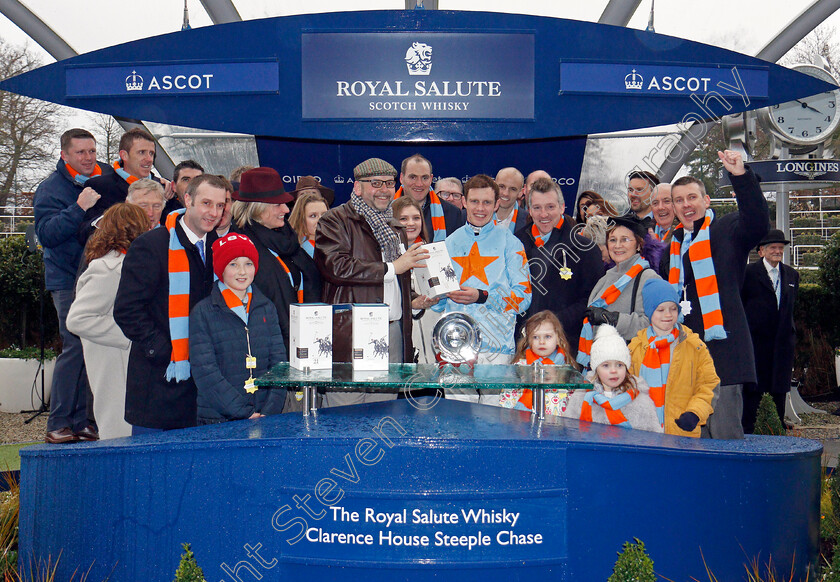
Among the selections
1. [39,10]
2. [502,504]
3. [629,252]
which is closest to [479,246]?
[629,252]

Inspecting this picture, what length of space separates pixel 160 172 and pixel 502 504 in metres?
8.09

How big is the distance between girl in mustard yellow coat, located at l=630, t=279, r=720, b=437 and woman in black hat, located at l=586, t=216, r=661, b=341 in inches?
6.9

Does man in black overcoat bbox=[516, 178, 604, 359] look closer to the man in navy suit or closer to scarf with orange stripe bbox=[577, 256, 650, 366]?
scarf with orange stripe bbox=[577, 256, 650, 366]

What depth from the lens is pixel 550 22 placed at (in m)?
4.07

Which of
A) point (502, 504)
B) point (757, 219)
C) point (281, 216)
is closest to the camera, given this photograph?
point (502, 504)

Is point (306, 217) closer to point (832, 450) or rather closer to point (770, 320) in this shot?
point (770, 320)

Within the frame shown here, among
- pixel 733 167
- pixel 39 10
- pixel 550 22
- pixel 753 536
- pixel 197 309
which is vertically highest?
pixel 39 10

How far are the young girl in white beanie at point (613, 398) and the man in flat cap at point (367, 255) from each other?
115 centimetres

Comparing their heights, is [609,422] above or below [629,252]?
below

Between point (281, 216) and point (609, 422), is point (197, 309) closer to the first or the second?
point (281, 216)

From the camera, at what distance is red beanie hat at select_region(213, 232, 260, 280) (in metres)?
3.86

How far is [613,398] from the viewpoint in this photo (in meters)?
3.75

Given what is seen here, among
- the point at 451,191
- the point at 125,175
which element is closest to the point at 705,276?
the point at 451,191

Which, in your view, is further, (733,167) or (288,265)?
(288,265)
